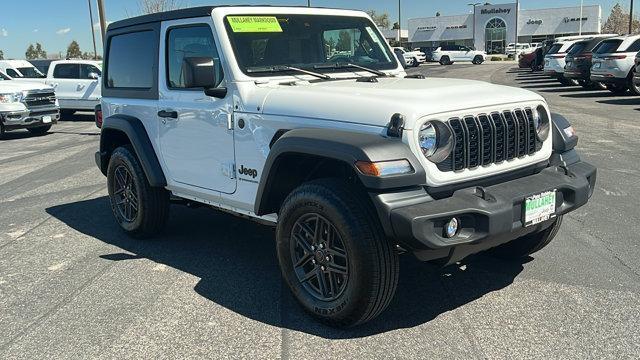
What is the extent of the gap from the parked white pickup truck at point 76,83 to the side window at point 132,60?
42.3 ft

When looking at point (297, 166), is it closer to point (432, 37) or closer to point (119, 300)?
point (119, 300)

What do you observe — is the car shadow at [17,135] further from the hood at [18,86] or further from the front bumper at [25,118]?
the hood at [18,86]

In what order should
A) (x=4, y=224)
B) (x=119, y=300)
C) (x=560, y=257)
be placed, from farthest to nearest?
(x=4, y=224), (x=560, y=257), (x=119, y=300)

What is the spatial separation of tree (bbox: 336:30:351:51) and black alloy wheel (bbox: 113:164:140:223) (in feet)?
7.51

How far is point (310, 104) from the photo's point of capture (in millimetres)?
3797

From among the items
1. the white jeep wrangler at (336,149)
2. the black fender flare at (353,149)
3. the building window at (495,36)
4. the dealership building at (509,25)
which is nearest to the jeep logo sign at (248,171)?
the white jeep wrangler at (336,149)

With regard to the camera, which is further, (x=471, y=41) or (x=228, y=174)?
(x=471, y=41)

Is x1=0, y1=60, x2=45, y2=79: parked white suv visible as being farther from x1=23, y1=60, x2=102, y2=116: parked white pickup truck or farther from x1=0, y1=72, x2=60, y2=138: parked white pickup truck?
x1=0, y1=72, x2=60, y2=138: parked white pickup truck

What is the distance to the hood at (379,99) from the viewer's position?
3430mm

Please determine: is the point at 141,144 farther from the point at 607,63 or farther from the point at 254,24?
the point at 607,63

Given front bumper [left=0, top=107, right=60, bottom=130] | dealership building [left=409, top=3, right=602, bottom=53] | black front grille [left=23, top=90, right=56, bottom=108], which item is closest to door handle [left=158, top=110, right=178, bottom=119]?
front bumper [left=0, top=107, right=60, bottom=130]

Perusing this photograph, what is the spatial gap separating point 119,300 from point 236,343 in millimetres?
1171

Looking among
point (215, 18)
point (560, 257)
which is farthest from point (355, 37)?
point (560, 257)

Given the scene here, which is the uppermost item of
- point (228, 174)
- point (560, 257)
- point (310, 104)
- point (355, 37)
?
point (355, 37)
